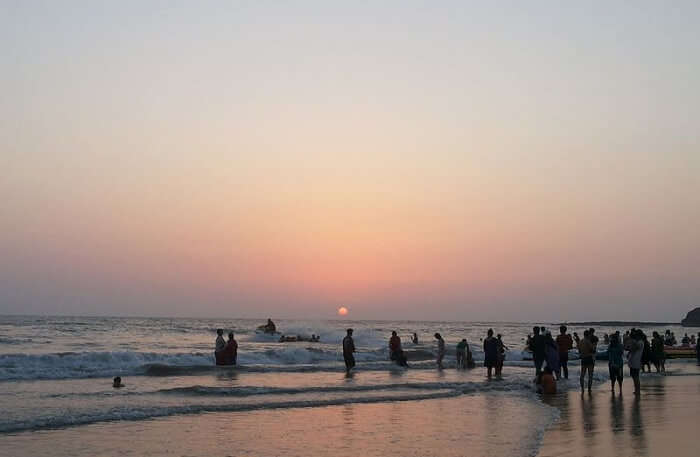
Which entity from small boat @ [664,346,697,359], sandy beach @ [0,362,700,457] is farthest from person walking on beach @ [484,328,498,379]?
small boat @ [664,346,697,359]

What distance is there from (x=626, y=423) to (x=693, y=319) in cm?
17416

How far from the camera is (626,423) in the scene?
1414 centimetres

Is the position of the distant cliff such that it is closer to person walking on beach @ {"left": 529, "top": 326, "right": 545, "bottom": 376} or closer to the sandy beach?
person walking on beach @ {"left": 529, "top": 326, "right": 545, "bottom": 376}

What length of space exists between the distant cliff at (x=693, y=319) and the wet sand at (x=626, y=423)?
16303cm

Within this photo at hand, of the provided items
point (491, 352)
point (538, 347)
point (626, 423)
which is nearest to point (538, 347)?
point (538, 347)

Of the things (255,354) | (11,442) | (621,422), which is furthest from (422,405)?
(255,354)

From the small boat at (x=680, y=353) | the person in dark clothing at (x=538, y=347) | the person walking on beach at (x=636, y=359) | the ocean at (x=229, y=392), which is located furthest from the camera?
the small boat at (x=680, y=353)

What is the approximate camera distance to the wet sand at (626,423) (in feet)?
37.2

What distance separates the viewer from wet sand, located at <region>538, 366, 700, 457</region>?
11.4 metres

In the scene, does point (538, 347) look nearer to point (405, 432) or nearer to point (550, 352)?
point (550, 352)

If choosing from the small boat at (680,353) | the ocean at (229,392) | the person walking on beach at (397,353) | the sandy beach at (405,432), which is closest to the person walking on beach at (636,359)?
the sandy beach at (405,432)

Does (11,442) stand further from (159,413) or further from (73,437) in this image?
(159,413)

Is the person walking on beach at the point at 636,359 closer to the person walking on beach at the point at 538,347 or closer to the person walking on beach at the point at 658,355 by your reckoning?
the person walking on beach at the point at 538,347

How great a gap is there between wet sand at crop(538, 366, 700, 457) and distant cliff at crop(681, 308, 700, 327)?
16303cm
